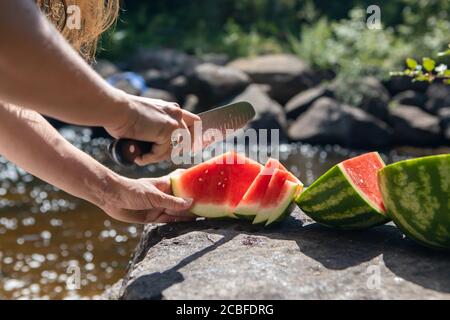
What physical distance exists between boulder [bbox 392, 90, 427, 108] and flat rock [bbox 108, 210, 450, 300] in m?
8.72

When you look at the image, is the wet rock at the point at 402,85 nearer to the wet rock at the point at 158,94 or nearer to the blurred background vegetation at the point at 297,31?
the blurred background vegetation at the point at 297,31

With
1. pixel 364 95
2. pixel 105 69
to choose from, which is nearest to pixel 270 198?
pixel 364 95

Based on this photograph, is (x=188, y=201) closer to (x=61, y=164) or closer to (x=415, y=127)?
(x=61, y=164)

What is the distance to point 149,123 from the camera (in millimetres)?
1982

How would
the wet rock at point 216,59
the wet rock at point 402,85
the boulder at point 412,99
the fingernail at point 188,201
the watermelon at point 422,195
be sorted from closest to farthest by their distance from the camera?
the watermelon at point 422,195 → the fingernail at point 188,201 → the boulder at point 412,99 → the wet rock at point 402,85 → the wet rock at point 216,59

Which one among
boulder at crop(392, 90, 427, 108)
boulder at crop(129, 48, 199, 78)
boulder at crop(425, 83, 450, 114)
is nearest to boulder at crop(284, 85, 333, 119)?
boulder at crop(392, 90, 427, 108)

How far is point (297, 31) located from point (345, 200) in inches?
574

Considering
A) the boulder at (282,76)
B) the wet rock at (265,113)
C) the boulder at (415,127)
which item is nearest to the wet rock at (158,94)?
the wet rock at (265,113)

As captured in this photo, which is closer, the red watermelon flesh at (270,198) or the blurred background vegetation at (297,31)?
the red watermelon flesh at (270,198)

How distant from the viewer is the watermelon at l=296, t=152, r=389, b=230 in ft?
7.50

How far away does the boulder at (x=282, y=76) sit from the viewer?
11.6 m

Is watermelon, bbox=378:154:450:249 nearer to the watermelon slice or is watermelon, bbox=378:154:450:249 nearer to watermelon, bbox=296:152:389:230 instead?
watermelon, bbox=296:152:389:230

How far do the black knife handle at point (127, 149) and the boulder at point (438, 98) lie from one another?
926cm
